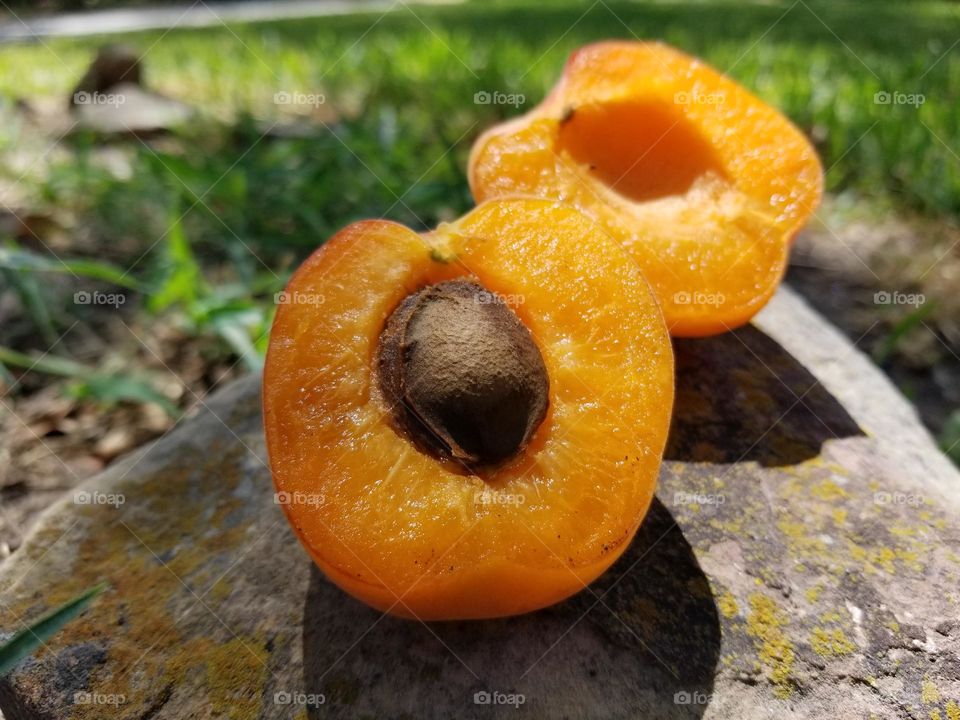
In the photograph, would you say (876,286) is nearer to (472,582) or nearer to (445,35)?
(472,582)

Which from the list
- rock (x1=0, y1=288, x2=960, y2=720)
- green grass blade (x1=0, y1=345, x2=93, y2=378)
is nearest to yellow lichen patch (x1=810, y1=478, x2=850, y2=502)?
rock (x1=0, y1=288, x2=960, y2=720)

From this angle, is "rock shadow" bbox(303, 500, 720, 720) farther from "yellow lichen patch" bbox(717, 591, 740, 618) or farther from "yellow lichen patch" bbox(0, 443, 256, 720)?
"yellow lichen patch" bbox(0, 443, 256, 720)

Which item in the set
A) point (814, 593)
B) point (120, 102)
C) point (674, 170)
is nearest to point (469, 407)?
point (814, 593)

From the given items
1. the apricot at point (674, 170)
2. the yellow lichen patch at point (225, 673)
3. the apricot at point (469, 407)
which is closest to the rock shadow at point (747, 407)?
the apricot at point (674, 170)

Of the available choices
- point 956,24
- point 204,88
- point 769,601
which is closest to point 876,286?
point 769,601

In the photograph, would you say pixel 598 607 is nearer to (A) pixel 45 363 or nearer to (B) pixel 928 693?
(B) pixel 928 693
